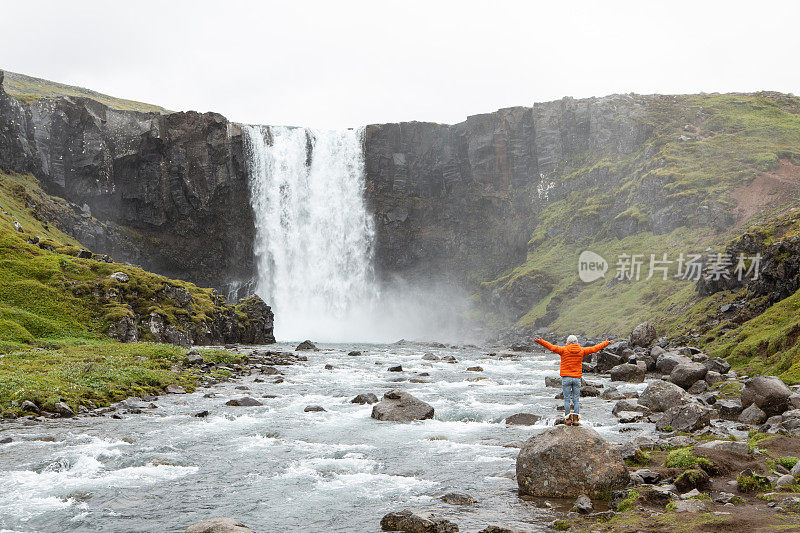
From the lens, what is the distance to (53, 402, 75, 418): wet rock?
2373 centimetres

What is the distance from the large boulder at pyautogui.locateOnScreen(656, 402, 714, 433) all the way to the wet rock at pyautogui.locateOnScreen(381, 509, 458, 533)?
11399 mm

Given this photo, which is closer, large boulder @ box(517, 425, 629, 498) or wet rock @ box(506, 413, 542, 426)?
large boulder @ box(517, 425, 629, 498)

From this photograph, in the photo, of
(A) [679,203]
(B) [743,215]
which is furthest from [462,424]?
(A) [679,203]

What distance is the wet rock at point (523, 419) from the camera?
23.8 metres

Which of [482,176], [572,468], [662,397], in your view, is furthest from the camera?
[482,176]

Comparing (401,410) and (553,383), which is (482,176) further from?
(401,410)

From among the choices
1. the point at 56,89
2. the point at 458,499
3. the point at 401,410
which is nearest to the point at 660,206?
the point at 401,410

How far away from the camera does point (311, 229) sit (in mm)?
111500

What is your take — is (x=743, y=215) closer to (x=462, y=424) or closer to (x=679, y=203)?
(x=679, y=203)

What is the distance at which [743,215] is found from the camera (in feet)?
273

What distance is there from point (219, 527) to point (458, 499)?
5.72 meters

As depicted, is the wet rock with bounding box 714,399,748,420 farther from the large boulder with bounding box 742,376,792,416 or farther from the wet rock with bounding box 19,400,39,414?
the wet rock with bounding box 19,400,39,414

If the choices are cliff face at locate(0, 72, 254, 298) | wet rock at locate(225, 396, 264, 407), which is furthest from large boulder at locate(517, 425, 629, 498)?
cliff face at locate(0, 72, 254, 298)

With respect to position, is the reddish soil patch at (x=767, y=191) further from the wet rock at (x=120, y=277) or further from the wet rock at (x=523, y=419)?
the wet rock at (x=120, y=277)
